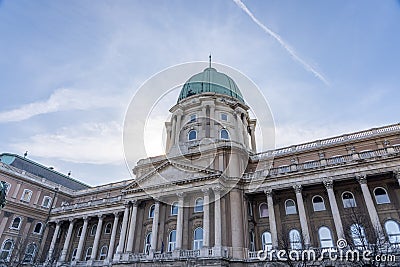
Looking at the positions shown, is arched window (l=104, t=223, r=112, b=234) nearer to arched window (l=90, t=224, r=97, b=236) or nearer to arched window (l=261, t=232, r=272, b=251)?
arched window (l=90, t=224, r=97, b=236)

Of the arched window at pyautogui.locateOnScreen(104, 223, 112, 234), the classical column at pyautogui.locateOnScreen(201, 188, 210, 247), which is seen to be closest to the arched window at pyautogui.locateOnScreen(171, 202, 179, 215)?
the classical column at pyautogui.locateOnScreen(201, 188, 210, 247)

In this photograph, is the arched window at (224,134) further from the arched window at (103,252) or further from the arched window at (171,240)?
the arched window at (103,252)

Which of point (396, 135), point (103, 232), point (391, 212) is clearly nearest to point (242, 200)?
point (391, 212)

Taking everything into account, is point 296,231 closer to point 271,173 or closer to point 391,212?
point 271,173

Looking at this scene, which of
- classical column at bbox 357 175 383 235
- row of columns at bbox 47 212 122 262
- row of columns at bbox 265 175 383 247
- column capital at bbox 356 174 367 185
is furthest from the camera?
row of columns at bbox 47 212 122 262

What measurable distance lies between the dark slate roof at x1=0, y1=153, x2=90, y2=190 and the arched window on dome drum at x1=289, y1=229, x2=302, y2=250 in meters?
41.2

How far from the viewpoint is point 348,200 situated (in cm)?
2723

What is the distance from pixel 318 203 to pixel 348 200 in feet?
9.23

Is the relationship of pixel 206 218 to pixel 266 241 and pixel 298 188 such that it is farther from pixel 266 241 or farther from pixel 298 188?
pixel 298 188

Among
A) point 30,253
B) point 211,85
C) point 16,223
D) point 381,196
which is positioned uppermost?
point 211,85

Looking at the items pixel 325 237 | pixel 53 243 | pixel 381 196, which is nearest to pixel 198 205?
pixel 325 237

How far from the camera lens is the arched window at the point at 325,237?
85.0 feet

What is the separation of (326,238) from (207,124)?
21411 mm

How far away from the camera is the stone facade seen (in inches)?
1002
